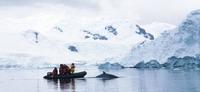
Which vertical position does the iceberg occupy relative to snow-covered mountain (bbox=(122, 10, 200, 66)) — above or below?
below

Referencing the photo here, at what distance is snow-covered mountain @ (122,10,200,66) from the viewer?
52375mm

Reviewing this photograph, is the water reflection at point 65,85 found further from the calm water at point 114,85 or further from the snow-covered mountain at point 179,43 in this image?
the snow-covered mountain at point 179,43

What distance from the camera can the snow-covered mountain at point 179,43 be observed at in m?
52.4

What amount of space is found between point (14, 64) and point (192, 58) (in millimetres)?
66796

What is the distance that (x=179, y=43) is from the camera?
53719mm

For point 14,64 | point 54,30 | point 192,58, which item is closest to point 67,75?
point 192,58

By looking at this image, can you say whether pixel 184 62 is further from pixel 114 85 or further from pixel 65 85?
pixel 65 85

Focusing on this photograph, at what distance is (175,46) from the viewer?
176ft

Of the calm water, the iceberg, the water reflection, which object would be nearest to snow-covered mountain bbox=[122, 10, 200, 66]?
the iceberg

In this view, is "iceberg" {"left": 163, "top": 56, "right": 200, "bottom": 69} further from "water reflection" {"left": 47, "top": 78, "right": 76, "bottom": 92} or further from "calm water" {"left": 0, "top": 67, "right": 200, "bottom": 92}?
"water reflection" {"left": 47, "top": 78, "right": 76, "bottom": 92}

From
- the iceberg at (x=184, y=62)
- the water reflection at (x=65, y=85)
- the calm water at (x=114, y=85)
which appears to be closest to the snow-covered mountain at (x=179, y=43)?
the iceberg at (x=184, y=62)

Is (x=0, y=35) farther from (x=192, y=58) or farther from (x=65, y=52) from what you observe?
(x=192, y=58)

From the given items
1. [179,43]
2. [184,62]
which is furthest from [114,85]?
[179,43]

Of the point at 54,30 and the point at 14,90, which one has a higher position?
the point at 54,30
